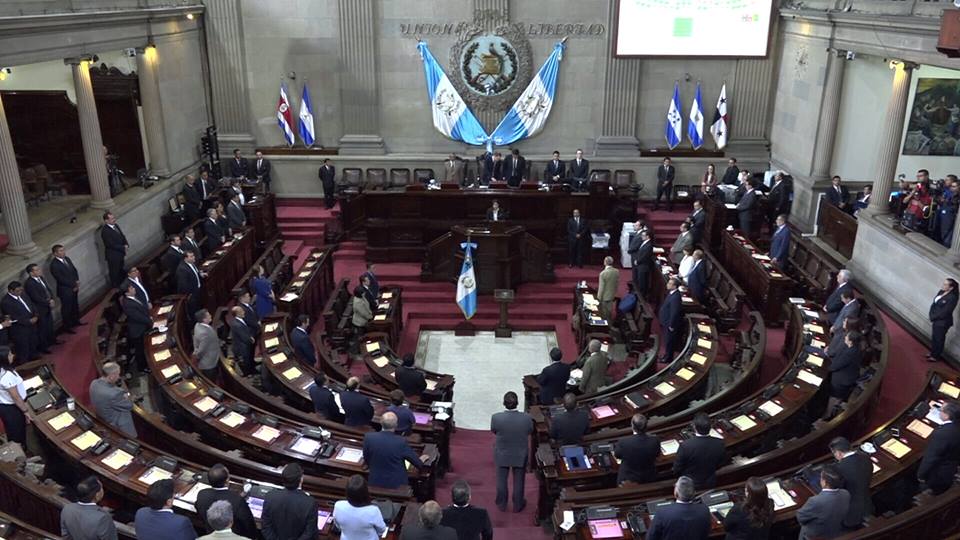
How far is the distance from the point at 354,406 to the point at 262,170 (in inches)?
480

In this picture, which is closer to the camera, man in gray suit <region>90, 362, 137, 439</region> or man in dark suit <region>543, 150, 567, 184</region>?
man in gray suit <region>90, 362, 137, 439</region>

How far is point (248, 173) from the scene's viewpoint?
19016 mm

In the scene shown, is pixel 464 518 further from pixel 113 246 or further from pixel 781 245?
pixel 113 246

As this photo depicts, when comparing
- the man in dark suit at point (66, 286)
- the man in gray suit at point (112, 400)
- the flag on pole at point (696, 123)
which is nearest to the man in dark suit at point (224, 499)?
the man in gray suit at point (112, 400)

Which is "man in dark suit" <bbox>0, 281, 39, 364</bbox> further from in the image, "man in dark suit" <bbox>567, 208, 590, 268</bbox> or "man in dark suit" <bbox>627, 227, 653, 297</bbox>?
"man in dark suit" <bbox>567, 208, 590, 268</bbox>

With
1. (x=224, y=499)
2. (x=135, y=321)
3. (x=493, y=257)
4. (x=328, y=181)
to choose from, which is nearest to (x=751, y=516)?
(x=224, y=499)

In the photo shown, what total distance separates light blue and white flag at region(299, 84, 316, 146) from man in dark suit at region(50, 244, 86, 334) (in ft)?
26.8

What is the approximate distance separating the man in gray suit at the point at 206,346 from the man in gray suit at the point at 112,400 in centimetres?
175

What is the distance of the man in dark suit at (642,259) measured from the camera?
45.8 ft

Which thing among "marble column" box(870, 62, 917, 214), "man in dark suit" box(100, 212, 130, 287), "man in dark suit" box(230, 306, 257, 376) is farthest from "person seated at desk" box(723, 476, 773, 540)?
"man in dark suit" box(100, 212, 130, 287)

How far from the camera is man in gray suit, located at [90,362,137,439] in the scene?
26.8ft

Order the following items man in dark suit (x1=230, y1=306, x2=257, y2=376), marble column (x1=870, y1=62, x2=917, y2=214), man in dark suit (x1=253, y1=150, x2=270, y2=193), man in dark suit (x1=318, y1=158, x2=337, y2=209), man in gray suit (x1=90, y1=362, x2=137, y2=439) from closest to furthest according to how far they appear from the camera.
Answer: man in gray suit (x1=90, y1=362, x2=137, y2=439), man in dark suit (x1=230, y1=306, x2=257, y2=376), marble column (x1=870, y1=62, x2=917, y2=214), man in dark suit (x1=318, y1=158, x2=337, y2=209), man in dark suit (x1=253, y1=150, x2=270, y2=193)

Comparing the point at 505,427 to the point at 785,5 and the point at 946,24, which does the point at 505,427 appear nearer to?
the point at 946,24

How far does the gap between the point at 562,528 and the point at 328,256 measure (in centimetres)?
963
